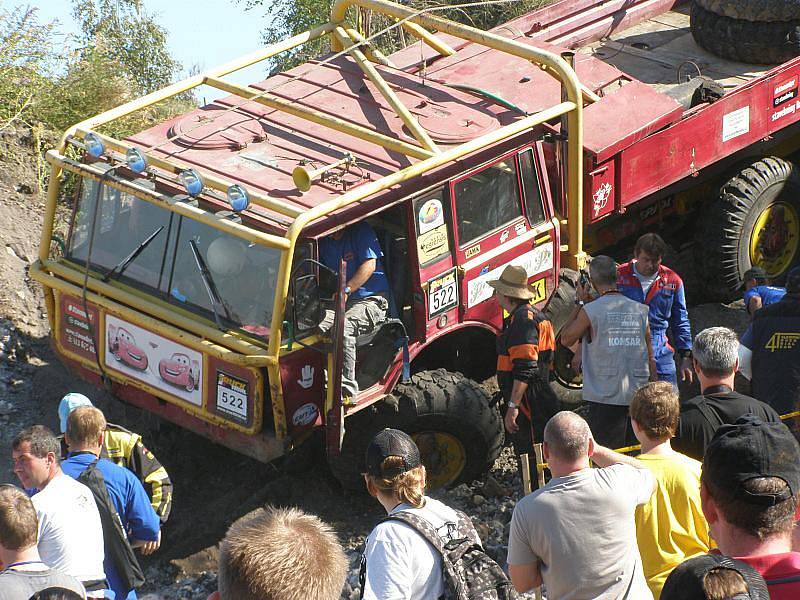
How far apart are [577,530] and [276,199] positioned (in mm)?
2794

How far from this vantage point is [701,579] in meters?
2.76

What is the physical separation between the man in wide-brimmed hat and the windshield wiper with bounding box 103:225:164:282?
2.03 meters

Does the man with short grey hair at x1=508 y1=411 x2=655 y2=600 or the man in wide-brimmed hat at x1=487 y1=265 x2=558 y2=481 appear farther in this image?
the man in wide-brimmed hat at x1=487 y1=265 x2=558 y2=481

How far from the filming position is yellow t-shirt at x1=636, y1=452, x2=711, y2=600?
435 cm

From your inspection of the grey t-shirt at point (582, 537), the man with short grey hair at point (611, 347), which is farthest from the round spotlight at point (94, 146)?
the grey t-shirt at point (582, 537)

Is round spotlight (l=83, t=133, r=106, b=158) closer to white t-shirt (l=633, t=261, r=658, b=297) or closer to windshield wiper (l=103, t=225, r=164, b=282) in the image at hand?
windshield wiper (l=103, t=225, r=164, b=282)

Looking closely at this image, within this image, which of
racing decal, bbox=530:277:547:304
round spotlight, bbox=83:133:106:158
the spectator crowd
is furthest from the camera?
racing decal, bbox=530:277:547:304

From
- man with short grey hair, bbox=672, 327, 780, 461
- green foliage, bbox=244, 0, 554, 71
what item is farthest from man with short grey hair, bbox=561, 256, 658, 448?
green foliage, bbox=244, 0, 554, 71

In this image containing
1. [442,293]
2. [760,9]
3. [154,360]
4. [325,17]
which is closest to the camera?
[154,360]

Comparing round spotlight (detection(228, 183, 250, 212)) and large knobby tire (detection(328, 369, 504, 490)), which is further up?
round spotlight (detection(228, 183, 250, 212))

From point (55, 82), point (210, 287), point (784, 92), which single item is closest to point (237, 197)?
point (210, 287)

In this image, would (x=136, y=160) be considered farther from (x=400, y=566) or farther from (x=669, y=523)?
(x=669, y=523)

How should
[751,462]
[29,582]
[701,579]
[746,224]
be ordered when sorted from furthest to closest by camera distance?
[746,224] → [29,582] → [751,462] → [701,579]

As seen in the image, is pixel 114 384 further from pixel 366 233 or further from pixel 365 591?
pixel 365 591
